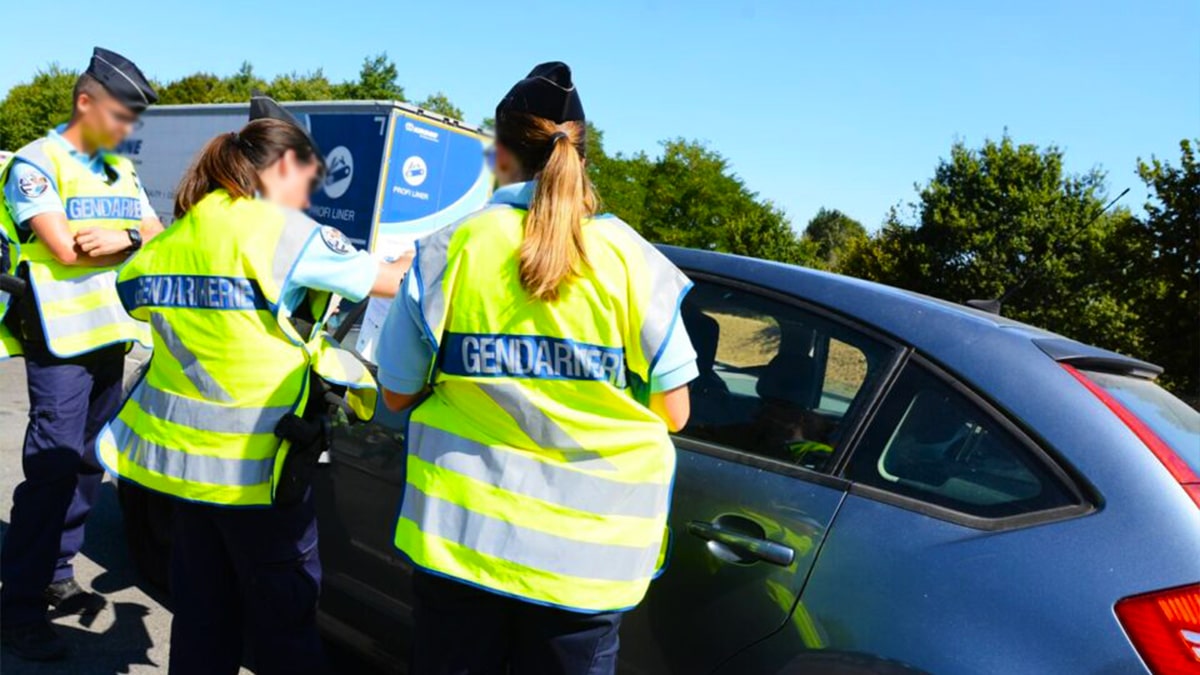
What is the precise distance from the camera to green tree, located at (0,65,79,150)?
48.4 metres

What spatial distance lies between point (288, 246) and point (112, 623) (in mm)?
2062

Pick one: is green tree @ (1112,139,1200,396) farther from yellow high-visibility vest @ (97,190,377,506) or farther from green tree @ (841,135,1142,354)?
yellow high-visibility vest @ (97,190,377,506)

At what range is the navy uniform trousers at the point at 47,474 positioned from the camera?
3.04 metres

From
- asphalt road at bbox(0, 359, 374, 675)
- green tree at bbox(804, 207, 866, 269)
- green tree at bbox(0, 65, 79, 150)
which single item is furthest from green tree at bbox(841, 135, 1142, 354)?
green tree at bbox(804, 207, 866, 269)

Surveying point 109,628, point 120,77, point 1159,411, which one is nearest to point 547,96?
point 1159,411

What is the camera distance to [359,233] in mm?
12234

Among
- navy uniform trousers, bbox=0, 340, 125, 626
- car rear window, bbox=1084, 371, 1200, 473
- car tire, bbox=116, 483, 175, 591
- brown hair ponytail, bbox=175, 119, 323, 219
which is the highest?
brown hair ponytail, bbox=175, 119, 323, 219

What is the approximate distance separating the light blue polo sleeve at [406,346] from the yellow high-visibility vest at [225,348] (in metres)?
0.55

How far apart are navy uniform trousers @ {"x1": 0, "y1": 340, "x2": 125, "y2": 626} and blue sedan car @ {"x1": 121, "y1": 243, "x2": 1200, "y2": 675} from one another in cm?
209

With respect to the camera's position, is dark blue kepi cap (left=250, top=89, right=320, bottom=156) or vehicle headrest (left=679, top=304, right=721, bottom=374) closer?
dark blue kepi cap (left=250, top=89, right=320, bottom=156)

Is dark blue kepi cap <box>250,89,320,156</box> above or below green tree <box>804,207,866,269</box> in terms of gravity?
below

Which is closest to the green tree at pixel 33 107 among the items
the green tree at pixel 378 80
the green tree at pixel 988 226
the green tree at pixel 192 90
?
the green tree at pixel 192 90

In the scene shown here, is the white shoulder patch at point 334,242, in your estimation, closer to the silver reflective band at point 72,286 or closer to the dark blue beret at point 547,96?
the dark blue beret at point 547,96

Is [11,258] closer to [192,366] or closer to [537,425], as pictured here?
[192,366]
